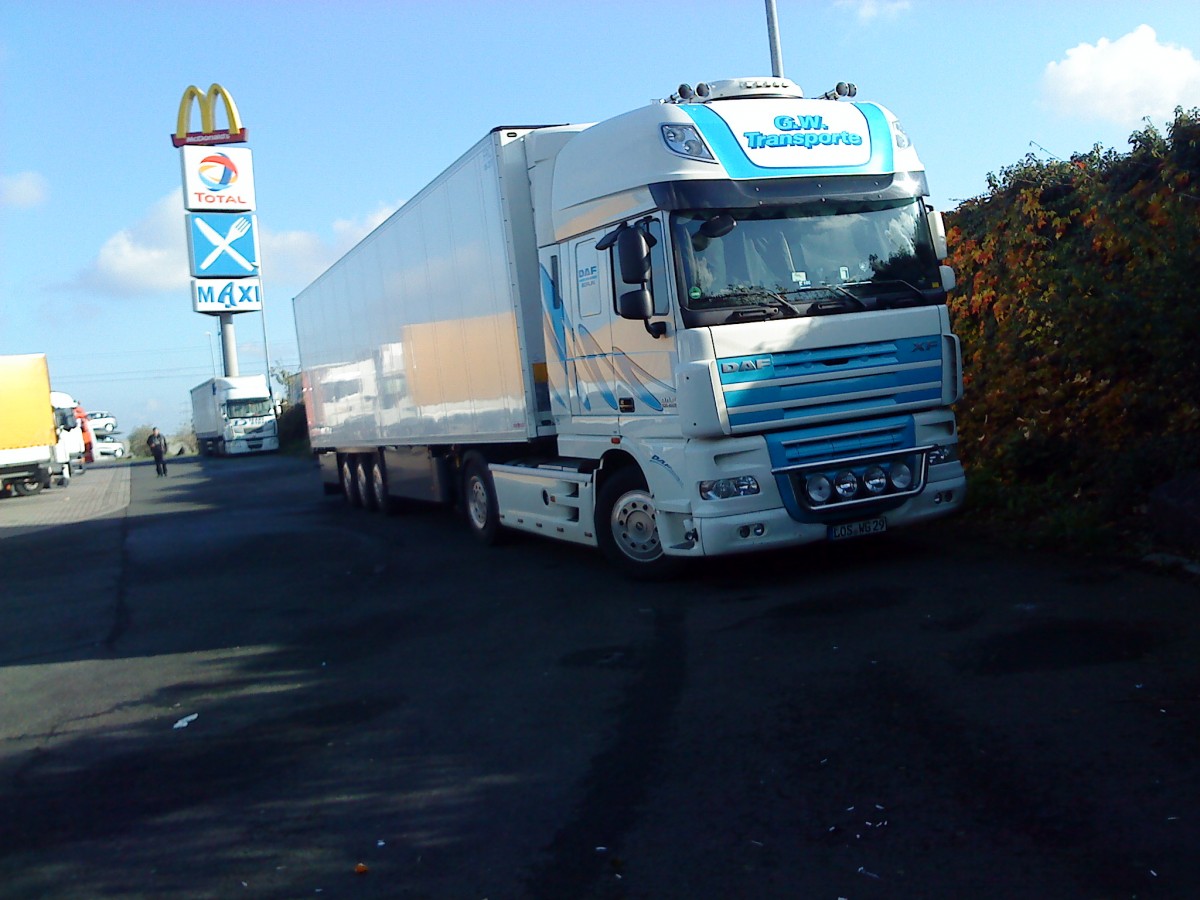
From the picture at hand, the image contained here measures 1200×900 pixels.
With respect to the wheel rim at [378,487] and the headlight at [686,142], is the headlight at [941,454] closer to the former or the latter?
the headlight at [686,142]

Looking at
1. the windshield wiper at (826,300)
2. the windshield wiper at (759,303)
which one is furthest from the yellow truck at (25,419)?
the windshield wiper at (826,300)

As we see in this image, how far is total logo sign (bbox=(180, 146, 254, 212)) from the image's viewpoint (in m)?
60.6

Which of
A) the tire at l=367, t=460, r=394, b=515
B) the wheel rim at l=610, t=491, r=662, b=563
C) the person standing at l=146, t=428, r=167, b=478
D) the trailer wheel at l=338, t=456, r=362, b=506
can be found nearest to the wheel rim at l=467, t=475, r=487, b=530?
the wheel rim at l=610, t=491, r=662, b=563

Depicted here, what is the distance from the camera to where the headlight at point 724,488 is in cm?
842

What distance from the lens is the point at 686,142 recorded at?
8.56 m

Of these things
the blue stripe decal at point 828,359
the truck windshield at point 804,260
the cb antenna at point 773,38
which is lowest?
the blue stripe decal at point 828,359

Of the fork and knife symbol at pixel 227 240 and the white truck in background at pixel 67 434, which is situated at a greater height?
the fork and knife symbol at pixel 227 240

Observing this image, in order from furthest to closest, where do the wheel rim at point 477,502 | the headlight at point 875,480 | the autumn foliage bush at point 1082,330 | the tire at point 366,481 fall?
the tire at point 366,481
the wheel rim at point 477,502
the headlight at point 875,480
the autumn foliage bush at point 1082,330

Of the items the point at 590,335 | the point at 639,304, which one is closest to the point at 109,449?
the point at 590,335

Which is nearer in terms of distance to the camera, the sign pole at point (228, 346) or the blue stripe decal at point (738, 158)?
the blue stripe decal at point (738, 158)

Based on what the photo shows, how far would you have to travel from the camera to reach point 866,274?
8.84m

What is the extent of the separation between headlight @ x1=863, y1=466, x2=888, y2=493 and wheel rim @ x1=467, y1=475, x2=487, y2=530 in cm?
499

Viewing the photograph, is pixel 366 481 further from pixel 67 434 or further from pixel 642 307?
pixel 67 434

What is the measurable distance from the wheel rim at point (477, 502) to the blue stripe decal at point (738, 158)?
5.16 metres
